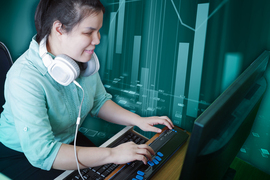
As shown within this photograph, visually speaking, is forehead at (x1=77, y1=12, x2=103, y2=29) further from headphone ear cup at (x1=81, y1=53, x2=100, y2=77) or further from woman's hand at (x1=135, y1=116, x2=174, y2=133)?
woman's hand at (x1=135, y1=116, x2=174, y2=133)

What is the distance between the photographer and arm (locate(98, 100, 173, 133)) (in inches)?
37.2

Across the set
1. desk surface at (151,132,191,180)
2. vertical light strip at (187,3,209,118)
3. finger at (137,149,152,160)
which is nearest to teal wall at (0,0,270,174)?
vertical light strip at (187,3,209,118)

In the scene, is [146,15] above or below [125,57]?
above

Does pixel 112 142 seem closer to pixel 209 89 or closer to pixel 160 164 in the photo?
pixel 160 164

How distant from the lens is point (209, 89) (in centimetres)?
111

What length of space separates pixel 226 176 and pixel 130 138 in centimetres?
42

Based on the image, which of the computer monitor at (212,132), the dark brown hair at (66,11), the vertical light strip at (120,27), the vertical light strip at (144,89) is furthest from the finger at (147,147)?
the vertical light strip at (120,27)

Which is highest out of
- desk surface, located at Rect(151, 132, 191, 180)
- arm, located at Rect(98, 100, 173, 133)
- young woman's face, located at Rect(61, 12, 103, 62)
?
young woman's face, located at Rect(61, 12, 103, 62)

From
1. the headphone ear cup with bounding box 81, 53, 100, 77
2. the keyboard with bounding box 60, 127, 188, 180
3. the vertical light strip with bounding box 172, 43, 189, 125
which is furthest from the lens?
the vertical light strip with bounding box 172, 43, 189, 125

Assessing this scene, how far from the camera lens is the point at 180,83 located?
47.1 inches

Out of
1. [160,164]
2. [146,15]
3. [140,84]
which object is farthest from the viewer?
[140,84]

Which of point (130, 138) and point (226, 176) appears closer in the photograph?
point (226, 176)

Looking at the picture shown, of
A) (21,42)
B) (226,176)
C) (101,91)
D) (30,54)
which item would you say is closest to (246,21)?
(226,176)

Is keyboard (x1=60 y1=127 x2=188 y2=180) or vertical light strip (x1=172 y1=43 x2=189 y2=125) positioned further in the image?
vertical light strip (x1=172 y1=43 x2=189 y2=125)
